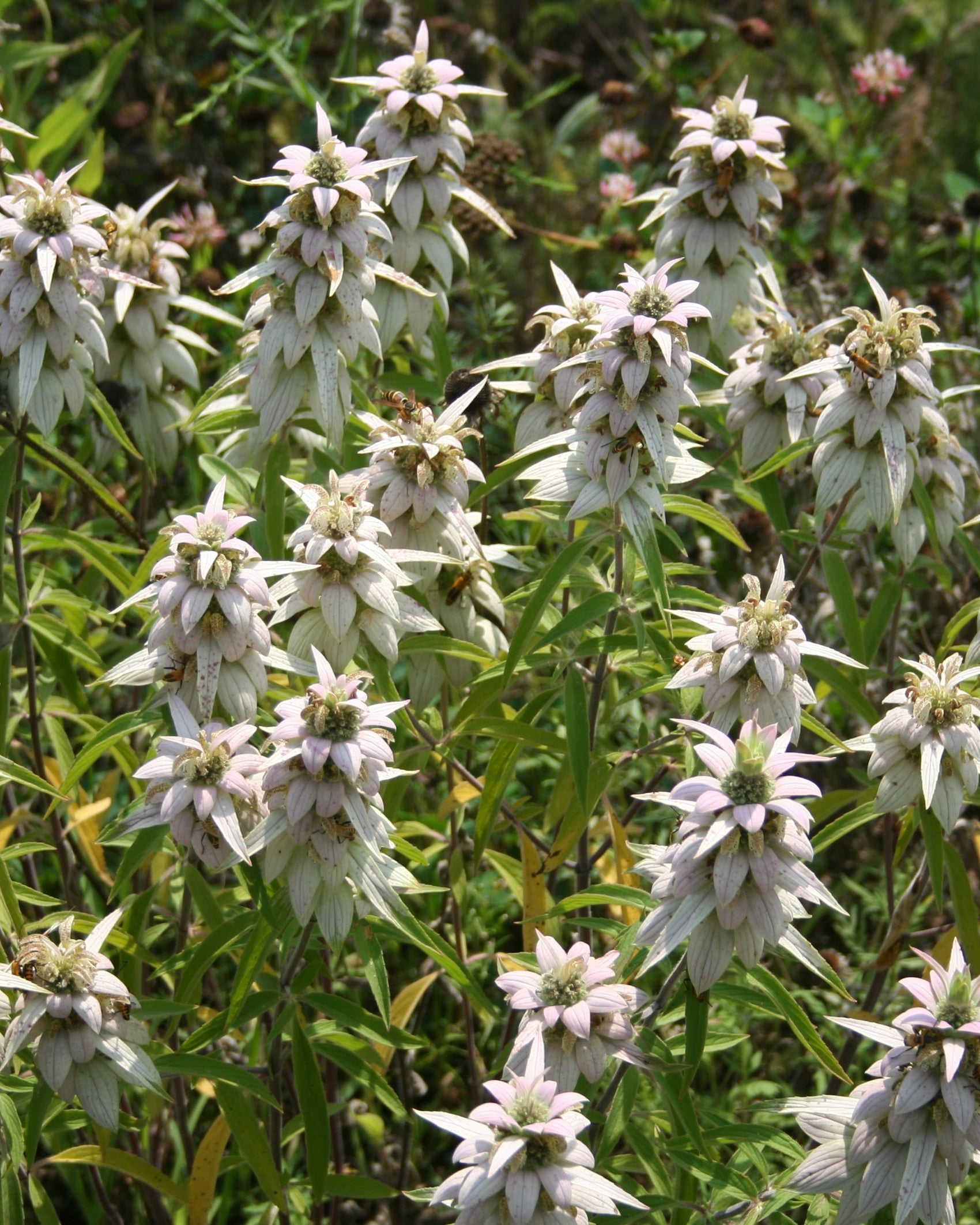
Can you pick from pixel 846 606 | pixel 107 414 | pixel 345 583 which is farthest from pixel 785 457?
pixel 107 414

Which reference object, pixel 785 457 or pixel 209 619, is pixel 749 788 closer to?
pixel 209 619

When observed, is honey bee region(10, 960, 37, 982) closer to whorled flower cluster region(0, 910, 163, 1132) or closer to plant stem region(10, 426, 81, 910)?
whorled flower cluster region(0, 910, 163, 1132)

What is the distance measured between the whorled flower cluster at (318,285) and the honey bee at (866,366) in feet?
2.89

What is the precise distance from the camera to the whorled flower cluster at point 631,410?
2195 millimetres

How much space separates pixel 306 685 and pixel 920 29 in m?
5.73

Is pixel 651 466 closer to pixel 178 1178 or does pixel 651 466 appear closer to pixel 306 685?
pixel 306 685

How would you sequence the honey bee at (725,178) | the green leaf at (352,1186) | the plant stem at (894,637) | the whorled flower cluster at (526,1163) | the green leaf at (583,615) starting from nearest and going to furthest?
the whorled flower cluster at (526,1163) → the green leaf at (583,615) → the green leaf at (352,1186) → the honey bee at (725,178) → the plant stem at (894,637)

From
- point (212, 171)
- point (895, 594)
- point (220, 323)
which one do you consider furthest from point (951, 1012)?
point (212, 171)

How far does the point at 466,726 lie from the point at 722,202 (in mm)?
1386

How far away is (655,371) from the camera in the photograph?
7.40 ft

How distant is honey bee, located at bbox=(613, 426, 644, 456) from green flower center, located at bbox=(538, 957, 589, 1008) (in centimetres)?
86

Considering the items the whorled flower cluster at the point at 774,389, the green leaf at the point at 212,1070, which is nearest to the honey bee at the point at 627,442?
the whorled flower cluster at the point at 774,389

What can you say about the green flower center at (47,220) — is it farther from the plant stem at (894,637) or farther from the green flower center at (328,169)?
the plant stem at (894,637)

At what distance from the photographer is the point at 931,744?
2.22 metres
